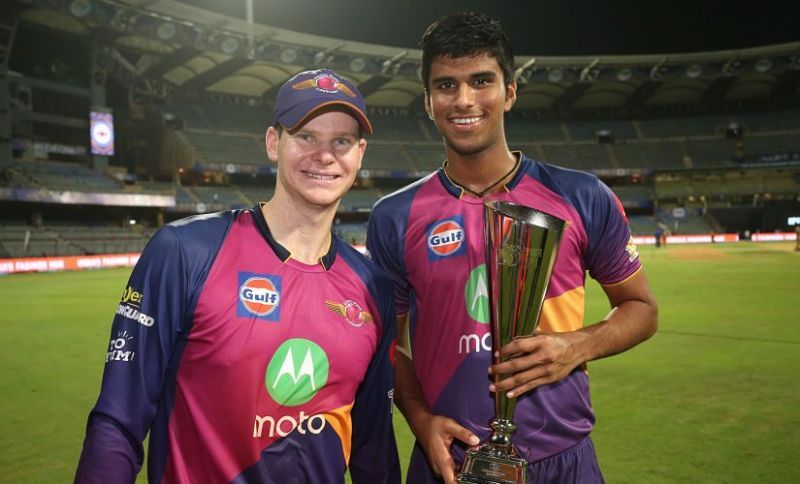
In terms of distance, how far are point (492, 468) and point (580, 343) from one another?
0.61 m

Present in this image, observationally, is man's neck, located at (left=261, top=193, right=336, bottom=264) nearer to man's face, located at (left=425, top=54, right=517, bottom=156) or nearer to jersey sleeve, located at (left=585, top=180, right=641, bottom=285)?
man's face, located at (left=425, top=54, right=517, bottom=156)

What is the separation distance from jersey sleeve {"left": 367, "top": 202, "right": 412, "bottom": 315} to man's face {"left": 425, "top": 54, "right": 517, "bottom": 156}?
468 millimetres

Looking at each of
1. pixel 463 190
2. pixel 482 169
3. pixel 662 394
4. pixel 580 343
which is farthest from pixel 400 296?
pixel 662 394

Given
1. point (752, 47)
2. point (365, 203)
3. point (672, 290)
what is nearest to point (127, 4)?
point (365, 203)

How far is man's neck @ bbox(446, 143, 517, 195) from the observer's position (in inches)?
104

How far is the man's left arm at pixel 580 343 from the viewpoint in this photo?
6.26ft

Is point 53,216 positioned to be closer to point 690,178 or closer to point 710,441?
point 710,441

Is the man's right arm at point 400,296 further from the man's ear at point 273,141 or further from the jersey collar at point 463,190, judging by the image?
the man's ear at point 273,141

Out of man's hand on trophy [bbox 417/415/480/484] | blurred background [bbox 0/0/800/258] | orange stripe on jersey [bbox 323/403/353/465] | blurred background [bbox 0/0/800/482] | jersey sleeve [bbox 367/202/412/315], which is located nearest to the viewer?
man's hand on trophy [bbox 417/415/480/484]

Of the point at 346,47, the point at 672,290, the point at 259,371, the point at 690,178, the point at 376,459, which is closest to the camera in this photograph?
the point at 259,371

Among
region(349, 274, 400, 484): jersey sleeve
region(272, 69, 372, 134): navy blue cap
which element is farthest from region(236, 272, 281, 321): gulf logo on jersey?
region(272, 69, 372, 134): navy blue cap

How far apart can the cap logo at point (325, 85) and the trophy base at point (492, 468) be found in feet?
4.80

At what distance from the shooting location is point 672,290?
1581cm

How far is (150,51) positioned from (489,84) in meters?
47.8
